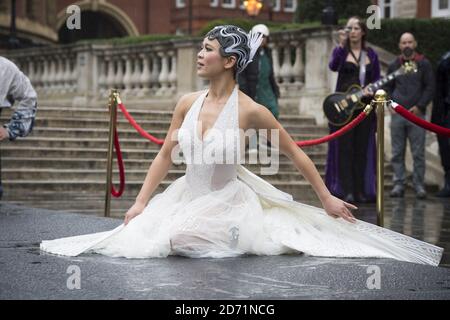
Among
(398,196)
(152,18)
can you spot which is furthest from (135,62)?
(152,18)

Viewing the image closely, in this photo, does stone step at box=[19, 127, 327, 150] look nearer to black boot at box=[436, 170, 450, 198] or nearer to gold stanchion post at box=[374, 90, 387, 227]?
black boot at box=[436, 170, 450, 198]

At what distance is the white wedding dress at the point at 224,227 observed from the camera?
6.88 metres

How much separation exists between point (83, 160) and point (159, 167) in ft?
29.3

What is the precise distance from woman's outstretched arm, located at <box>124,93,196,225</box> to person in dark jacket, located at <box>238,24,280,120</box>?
8.39 m

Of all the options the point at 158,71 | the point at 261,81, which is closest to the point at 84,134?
the point at 261,81

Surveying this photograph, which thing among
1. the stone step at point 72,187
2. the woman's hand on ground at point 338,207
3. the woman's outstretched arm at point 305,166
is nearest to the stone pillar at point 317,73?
the stone step at point 72,187

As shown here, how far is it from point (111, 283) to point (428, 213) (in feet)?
22.3

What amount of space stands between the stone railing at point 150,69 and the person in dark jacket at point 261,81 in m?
2.62

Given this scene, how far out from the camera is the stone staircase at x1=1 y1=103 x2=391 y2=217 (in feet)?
46.5

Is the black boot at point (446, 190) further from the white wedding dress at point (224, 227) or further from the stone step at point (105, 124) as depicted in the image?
the white wedding dress at point (224, 227)

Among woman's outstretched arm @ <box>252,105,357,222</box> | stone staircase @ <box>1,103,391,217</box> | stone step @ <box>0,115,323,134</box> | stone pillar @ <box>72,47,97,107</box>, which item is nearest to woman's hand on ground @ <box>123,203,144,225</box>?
woman's outstretched arm @ <box>252,105,357,222</box>

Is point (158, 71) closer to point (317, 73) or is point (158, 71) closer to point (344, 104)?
point (317, 73)

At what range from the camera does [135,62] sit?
75.8ft
